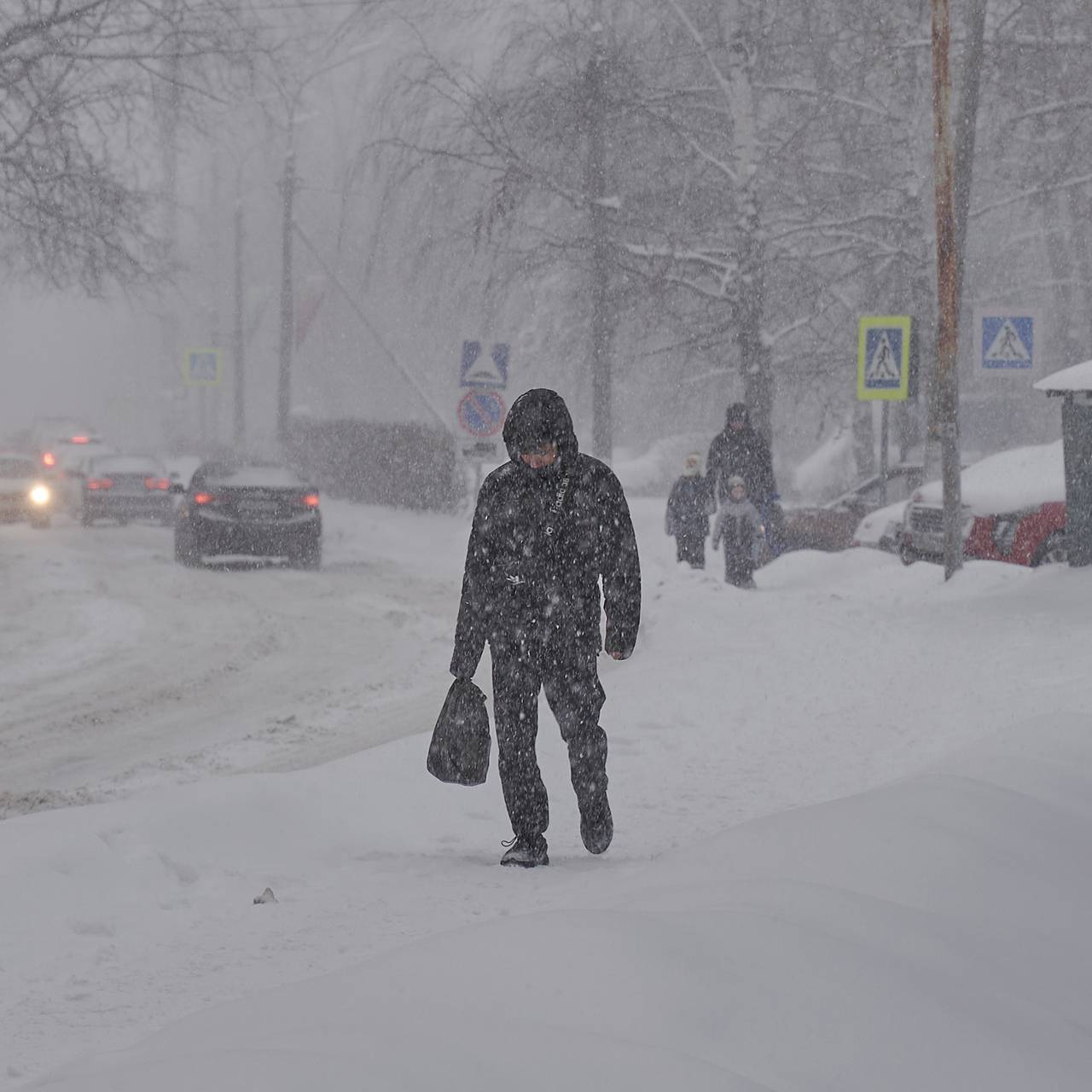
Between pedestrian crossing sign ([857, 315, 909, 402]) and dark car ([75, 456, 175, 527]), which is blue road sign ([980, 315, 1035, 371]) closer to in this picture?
pedestrian crossing sign ([857, 315, 909, 402])

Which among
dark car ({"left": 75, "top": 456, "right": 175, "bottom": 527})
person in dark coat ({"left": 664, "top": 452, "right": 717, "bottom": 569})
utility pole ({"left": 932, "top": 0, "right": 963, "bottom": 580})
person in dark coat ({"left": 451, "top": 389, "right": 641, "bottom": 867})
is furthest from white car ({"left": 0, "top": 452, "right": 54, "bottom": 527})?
person in dark coat ({"left": 451, "top": 389, "right": 641, "bottom": 867})

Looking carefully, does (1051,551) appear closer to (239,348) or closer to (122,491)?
(122,491)

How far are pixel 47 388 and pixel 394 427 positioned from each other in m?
100

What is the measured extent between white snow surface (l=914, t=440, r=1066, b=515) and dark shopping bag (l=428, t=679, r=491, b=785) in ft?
38.5

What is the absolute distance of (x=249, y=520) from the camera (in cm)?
2189

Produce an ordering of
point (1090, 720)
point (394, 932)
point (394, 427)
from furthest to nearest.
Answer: point (394, 427) < point (1090, 720) < point (394, 932)

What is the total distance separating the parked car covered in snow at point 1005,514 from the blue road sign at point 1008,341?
125 cm

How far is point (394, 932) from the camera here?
205 inches

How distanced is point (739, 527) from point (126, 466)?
694 inches

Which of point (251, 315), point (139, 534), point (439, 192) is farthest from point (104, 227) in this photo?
point (251, 315)

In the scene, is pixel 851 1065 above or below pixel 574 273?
below

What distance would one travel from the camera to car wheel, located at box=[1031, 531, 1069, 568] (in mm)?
17062

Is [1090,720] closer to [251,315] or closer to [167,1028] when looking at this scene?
[167,1028]

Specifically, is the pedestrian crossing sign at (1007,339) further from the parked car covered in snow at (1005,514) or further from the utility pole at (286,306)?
the utility pole at (286,306)
